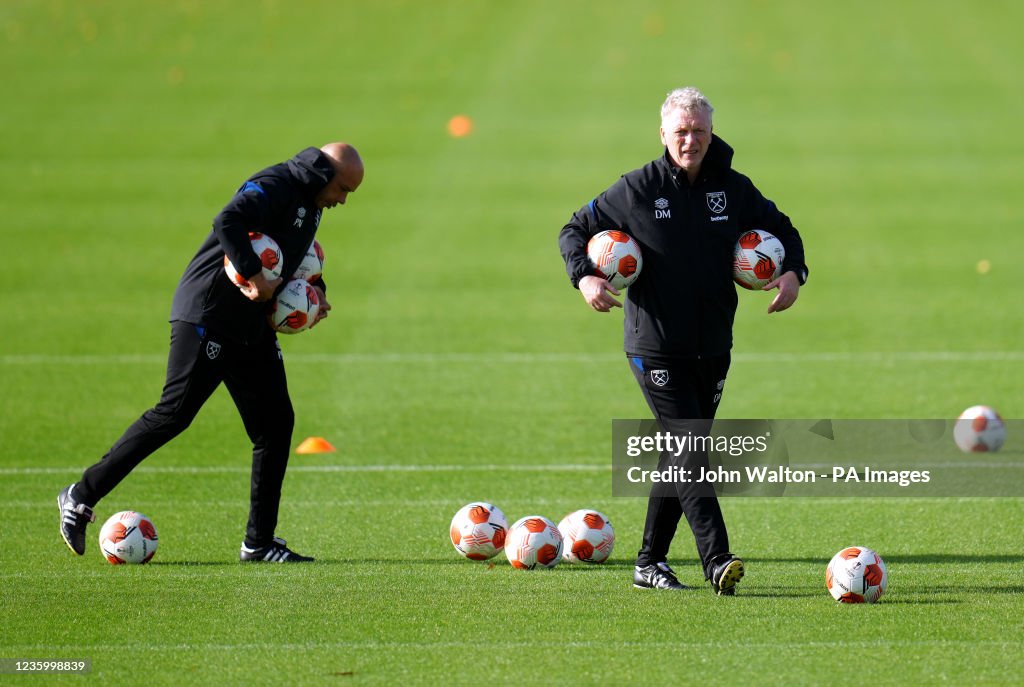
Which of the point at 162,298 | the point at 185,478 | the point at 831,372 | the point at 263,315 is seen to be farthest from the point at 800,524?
the point at 162,298

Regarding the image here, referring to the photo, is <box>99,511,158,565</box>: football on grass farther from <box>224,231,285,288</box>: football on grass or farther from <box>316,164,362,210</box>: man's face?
<box>316,164,362,210</box>: man's face

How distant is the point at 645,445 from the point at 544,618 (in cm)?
463

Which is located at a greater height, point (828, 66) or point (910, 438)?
point (828, 66)

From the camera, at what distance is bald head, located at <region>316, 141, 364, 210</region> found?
8984 mm

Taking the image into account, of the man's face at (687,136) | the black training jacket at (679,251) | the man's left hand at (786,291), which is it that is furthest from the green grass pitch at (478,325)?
the man's face at (687,136)

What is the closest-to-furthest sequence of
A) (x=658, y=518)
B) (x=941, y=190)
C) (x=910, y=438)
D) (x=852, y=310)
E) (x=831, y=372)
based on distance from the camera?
(x=658, y=518), (x=910, y=438), (x=831, y=372), (x=852, y=310), (x=941, y=190)

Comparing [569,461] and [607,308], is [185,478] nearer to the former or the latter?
[569,461]

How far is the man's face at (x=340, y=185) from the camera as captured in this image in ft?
29.6

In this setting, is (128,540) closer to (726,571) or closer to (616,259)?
(616,259)

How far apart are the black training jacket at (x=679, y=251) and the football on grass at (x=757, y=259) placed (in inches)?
2.3

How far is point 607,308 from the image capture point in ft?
26.0

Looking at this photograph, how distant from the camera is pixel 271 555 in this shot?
30.6 feet

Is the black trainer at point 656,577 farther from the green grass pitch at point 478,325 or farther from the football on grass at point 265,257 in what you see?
the football on grass at point 265,257

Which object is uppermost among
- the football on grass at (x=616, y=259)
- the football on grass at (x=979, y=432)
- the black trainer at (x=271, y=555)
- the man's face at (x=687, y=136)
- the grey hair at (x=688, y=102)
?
the grey hair at (x=688, y=102)
